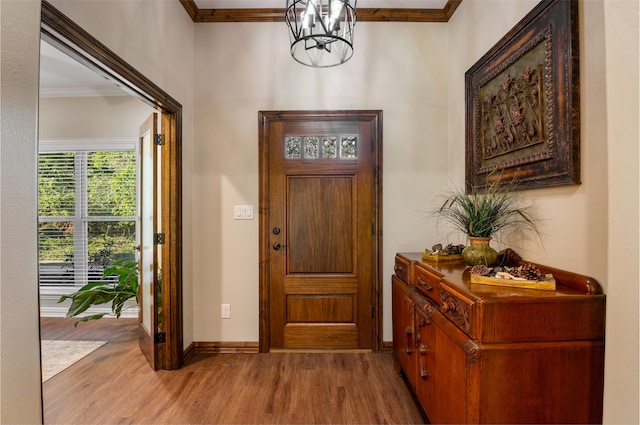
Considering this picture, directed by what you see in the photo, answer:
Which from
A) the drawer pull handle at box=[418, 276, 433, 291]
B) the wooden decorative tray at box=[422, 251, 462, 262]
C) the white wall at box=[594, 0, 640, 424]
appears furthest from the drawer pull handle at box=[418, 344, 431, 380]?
the white wall at box=[594, 0, 640, 424]

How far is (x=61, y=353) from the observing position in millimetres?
2742

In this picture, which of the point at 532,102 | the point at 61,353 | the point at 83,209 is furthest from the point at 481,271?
the point at 83,209

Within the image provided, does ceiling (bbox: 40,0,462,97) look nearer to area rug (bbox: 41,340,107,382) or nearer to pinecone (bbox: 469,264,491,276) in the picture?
pinecone (bbox: 469,264,491,276)

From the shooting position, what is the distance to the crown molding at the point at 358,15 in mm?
2703

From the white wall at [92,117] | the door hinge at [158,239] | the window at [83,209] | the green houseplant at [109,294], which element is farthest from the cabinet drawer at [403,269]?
the white wall at [92,117]

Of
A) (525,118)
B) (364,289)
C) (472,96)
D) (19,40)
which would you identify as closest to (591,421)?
(525,118)

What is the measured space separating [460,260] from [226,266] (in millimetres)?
1890

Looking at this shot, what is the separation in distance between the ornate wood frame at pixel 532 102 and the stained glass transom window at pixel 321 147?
0.99 meters

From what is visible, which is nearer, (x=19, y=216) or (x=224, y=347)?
(x=19, y=216)

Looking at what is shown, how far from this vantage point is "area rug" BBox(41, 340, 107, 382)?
2469mm

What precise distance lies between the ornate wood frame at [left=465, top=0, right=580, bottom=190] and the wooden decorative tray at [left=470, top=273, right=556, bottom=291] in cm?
48

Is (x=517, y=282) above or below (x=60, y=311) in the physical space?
above

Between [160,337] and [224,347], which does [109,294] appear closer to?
[160,337]

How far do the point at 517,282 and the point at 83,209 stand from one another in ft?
14.2
